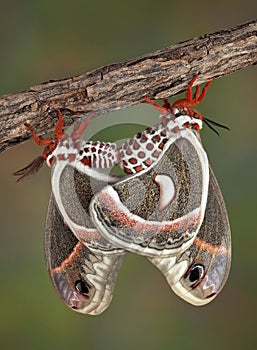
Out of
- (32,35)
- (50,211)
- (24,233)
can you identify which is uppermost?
(32,35)

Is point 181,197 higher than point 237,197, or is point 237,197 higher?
point 237,197

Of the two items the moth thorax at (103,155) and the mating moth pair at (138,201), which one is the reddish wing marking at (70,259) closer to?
the mating moth pair at (138,201)

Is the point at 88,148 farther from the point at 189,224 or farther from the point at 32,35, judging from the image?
the point at 32,35

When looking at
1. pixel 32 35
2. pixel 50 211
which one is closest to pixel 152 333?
pixel 32 35

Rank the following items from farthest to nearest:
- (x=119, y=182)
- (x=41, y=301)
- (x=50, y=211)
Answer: (x=41, y=301) < (x=50, y=211) < (x=119, y=182)

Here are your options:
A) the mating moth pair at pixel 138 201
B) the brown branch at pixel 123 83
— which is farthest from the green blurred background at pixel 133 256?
the mating moth pair at pixel 138 201

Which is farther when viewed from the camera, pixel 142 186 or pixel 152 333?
pixel 152 333

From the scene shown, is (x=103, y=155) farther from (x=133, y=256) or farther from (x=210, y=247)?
(x=133, y=256)
